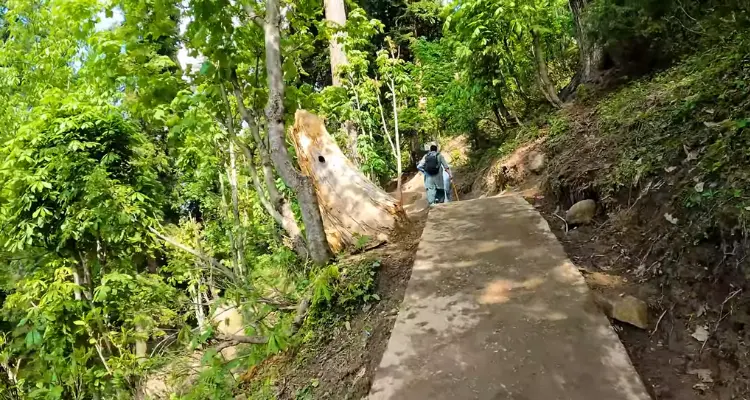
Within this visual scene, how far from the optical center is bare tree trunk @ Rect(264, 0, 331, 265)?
3.42 m

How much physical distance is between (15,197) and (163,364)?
2.99 m

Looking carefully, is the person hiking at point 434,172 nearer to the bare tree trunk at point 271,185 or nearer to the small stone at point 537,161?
the small stone at point 537,161

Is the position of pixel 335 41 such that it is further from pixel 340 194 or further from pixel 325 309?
pixel 325 309

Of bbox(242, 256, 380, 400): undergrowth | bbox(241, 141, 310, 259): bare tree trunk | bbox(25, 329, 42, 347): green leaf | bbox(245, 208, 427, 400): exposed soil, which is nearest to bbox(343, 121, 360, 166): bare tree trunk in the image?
bbox(241, 141, 310, 259): bare tree trunk

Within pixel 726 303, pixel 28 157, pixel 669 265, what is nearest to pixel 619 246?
pixel 669 265

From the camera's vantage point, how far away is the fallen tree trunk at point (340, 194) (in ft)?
14.4

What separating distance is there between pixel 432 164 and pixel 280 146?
13.5 ft

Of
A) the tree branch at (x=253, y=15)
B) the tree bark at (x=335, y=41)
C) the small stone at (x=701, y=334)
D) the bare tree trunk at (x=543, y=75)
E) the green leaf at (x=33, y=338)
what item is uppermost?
the tree bark at (x=335, y=41)

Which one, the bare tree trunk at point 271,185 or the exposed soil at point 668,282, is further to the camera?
the bare tree trunk at point 271,185

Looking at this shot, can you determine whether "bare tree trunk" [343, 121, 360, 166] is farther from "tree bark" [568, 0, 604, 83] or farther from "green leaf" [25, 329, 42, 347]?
"green leaf" [25, 329, 42, 347]

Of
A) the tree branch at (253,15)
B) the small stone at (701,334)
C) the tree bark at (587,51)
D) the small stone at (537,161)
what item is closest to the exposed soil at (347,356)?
the small stone at (701,334)

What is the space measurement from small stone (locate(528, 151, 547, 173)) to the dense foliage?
1.44 meters

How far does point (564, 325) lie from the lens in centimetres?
242

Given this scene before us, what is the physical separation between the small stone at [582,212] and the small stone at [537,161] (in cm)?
212
